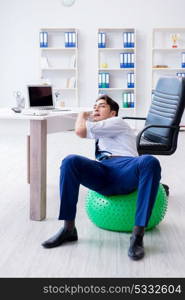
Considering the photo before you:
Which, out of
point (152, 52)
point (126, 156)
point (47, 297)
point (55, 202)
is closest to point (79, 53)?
point (152, 52)

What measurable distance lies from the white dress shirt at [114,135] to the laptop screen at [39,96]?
120cm

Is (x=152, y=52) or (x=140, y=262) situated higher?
(x=152, y=52)

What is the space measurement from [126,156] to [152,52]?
5698mm

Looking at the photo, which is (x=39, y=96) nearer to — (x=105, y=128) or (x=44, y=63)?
(x=105, y=128)

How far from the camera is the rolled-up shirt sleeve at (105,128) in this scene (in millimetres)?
2666

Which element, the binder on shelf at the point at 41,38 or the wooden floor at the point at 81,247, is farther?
the binder on shelf at the point at 41,38

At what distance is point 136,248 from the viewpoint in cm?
251

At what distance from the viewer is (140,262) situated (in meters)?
2.43

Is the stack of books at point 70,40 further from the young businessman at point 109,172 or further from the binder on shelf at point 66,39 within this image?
the young businessman at point 109,172

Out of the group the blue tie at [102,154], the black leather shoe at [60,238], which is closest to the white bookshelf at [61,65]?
the blue tie at [102,154]

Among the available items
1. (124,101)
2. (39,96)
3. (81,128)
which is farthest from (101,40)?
(81,128)

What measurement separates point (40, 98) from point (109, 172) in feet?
Result: 4.72

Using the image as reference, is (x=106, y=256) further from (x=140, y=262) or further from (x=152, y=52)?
(x=152, y=52)

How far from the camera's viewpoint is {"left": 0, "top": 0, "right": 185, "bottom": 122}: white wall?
8.24m
